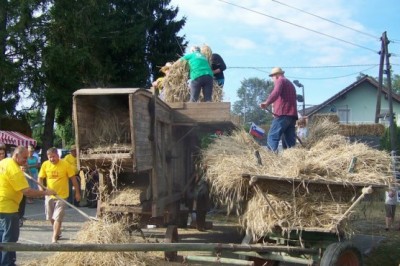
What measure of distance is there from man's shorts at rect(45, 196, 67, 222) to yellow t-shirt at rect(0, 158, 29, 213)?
203cm

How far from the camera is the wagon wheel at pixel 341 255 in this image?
5.35 m

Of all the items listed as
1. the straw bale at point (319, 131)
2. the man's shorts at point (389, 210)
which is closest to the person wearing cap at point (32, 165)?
the straw bale at point (319, 131)

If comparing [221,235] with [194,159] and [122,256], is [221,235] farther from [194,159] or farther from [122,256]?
[122,256]

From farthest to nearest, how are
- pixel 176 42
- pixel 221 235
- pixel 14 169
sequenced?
pixel 176 42 → pixel 221 235 → pixel 14 169

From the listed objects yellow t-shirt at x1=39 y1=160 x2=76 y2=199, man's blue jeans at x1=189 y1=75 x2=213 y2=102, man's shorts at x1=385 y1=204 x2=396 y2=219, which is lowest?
man's shorts at x1=385 y1=204 x2=396 y2=219

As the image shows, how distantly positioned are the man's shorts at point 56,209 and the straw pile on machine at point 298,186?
3328 mm

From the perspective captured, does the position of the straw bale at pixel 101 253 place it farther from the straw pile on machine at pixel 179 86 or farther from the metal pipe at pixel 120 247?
the straw pile on machine at pixel 179 86

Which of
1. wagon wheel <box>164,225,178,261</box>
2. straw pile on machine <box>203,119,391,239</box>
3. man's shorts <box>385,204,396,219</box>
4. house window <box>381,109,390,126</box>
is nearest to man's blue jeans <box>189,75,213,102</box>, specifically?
straw pile on machine <box>203,119,391,239</box>

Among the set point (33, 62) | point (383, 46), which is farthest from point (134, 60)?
point (383, 46)

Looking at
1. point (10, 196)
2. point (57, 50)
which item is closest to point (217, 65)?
point (10, 196)

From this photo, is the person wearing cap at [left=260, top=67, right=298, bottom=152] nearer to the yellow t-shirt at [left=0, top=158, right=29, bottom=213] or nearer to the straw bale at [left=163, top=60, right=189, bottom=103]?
the straw bale at [left=163, top=60, right=189, bottom=103]

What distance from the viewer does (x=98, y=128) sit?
648 centimetres

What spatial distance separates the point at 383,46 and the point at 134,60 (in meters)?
12.9

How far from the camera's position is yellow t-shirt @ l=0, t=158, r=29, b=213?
617cm
